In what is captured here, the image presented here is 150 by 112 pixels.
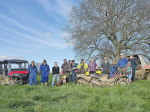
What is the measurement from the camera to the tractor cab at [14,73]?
1110cm

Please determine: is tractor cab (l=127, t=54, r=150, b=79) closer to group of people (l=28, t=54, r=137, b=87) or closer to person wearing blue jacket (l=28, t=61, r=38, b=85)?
group of people (l=28, t=54, r=137, b=87)

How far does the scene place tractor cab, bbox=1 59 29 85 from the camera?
36.4 ft

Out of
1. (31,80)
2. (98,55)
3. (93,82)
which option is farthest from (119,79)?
(98,55)

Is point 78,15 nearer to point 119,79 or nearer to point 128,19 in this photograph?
point 128,19

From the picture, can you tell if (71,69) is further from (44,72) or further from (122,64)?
(122,64)

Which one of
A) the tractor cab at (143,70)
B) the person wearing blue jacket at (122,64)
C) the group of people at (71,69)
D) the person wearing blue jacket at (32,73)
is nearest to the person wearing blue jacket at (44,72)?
the group of people at (71,69)

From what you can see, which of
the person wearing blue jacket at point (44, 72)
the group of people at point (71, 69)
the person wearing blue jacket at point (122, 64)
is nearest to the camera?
the person wearing blue jacket at point (122, 64)

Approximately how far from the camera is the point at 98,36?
17.5 m

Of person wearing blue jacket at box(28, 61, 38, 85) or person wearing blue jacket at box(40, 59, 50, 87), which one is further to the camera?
person wearing blue jacket at box(40, 59, 50, 87)

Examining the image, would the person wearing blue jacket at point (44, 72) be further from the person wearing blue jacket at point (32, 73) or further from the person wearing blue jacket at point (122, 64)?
the person wearing blue jacket at point (122, 64)

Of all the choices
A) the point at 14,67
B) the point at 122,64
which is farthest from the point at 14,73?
the point at 122,64

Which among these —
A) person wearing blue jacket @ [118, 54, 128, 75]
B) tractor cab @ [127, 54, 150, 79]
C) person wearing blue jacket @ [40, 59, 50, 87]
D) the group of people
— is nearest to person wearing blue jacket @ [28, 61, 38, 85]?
the group of people

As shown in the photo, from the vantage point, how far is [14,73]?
11.5 meters

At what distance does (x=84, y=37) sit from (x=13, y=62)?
7.68 metres
